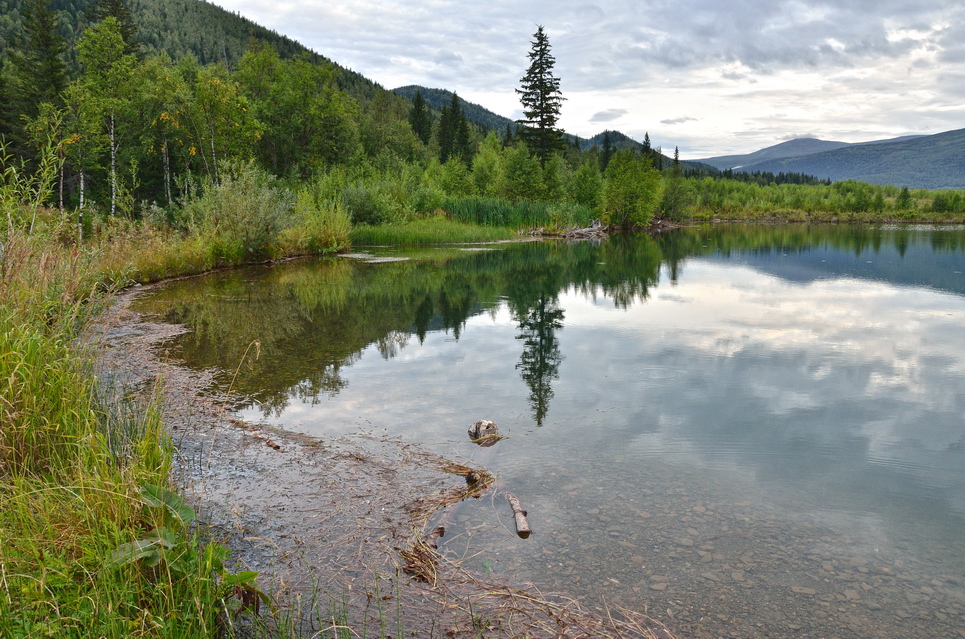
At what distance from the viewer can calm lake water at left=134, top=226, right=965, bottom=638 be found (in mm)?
3520

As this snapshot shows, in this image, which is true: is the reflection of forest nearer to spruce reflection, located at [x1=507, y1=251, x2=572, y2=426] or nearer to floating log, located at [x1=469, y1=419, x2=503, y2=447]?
spruce reflection, located at [x1=507, y1=251, x2=572, y2=426]

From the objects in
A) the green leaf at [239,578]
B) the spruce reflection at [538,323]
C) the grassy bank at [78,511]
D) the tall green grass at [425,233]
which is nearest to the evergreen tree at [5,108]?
the tall green grass at [425,233]

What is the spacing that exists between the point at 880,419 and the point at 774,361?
2263 mm

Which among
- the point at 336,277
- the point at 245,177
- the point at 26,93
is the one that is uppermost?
the point at 26,93

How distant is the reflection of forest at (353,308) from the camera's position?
782 cm

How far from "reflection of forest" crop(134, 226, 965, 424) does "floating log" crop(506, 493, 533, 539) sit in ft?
6.05

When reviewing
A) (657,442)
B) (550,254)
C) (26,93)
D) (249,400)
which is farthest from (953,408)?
(26,93)

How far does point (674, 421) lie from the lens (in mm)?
6168

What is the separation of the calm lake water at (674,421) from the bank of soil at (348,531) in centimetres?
28

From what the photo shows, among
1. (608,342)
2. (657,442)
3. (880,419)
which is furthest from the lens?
(608,342)

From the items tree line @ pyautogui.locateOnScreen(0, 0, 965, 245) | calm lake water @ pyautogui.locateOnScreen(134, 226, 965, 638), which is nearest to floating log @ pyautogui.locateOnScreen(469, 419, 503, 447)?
calm lake water @ pyautogui.locateOnScreen(134, 226, 965, 638)

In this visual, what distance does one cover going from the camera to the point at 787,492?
15.3ft

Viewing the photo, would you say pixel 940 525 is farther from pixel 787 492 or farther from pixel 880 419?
pixel 880 419

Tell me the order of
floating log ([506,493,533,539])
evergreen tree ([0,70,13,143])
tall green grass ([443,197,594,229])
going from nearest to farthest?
floating log ([506,493,533,539])
tall green grass ([443,197,594,229])
evergreen tree ([0,70,13,143])
